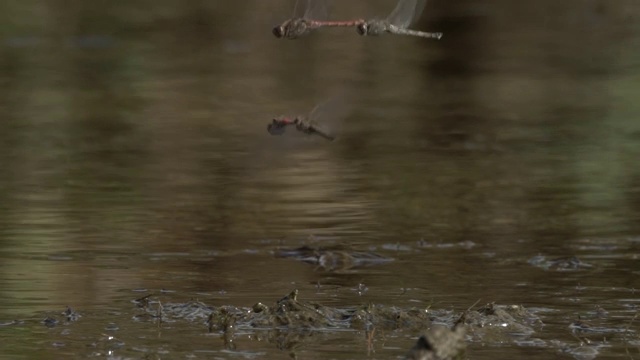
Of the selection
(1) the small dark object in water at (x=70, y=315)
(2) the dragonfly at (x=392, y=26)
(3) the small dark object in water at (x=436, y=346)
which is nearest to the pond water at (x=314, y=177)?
(1) the small dark object in water at (x=70, y=315)

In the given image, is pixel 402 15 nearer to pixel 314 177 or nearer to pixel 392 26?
pixel 392 26

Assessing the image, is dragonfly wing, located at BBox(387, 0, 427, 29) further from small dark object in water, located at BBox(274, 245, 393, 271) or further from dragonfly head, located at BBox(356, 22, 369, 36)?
small dark object in water, located at BBox(274, 245, 393, 271)

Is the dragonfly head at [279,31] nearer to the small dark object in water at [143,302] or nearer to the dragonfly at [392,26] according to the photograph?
the dragonfly at [392,26]

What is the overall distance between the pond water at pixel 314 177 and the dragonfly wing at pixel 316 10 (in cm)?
74

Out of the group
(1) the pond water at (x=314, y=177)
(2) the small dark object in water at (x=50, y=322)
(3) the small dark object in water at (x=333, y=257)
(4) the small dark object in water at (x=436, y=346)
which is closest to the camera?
(4) the small dark object in water at (x=436, y=346)

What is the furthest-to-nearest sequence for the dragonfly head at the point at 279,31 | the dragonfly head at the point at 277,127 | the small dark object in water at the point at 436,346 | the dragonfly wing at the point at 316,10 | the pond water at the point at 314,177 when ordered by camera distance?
the dragonfly head at the point at 277,127, the dragonfly wing at the point at 316,10, the dragonfly head at the point at 279,31, the pond water at the point at 314,177, the small dark object in water at the point at 436,346

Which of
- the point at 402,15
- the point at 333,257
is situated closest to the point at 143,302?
the point at 333,257

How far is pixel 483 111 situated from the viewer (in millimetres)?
9078

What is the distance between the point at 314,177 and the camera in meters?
6.90

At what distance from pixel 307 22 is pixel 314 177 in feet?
4.59

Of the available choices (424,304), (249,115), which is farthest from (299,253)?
(249,115)

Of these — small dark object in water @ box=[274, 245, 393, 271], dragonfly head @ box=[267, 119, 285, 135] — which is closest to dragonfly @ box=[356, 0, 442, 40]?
dragonfly head @ box=[267, 119, 285, 135]

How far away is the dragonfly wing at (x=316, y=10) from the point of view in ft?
18.4

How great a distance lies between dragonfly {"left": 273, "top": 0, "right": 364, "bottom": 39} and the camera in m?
5.54
